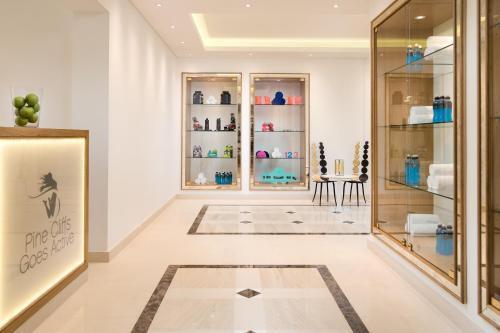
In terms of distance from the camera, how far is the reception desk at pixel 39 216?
2365 millimetres

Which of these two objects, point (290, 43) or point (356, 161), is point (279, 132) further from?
point (290, 43)

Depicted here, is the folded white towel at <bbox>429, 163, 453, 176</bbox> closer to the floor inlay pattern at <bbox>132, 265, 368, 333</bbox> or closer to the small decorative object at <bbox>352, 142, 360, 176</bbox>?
the floor inlay pattern at <bbox>132, 265, 368, 333</bbox>

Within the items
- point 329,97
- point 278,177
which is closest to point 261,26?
point 329,97

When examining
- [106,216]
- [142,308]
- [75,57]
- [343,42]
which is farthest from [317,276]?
[343,42]

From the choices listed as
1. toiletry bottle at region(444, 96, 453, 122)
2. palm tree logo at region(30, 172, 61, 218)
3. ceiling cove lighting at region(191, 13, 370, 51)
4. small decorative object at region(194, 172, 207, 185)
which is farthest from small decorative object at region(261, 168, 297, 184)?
palm tree logo at region(30, 172, 61, 218)

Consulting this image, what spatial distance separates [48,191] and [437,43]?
10.6ft

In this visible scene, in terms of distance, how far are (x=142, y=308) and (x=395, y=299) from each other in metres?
1.99

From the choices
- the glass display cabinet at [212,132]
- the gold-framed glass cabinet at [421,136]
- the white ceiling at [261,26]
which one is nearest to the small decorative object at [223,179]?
the glass display cabinet at [212,132]

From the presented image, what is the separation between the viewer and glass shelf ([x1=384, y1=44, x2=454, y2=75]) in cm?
306

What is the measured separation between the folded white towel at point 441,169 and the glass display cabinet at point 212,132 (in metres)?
5.82

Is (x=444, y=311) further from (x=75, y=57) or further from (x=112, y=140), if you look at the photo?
(x=75, y=57)

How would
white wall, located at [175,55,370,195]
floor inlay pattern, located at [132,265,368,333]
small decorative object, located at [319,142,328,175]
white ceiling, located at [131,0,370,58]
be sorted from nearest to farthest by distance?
floor inlay pattern, located at [132,265,368,333]
white ceiling, located at [131,0,370,58]
small decorative object, located at [319,142,328,175]
white wall, located at [175,55,370,195]

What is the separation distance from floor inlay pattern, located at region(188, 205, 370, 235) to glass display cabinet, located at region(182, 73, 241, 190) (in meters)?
1.44

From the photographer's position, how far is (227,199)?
895cm
